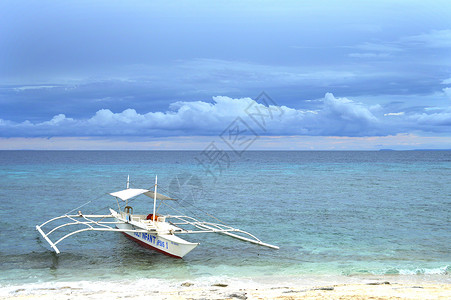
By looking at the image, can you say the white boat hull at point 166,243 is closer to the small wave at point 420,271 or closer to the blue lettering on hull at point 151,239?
the blue lettering on hull at point 151,239

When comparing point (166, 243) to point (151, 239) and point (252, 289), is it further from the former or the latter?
point (252, 289)

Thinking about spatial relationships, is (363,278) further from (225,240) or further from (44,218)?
(44,218)

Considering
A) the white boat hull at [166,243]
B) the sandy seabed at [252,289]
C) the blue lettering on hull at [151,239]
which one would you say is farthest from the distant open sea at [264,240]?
the sandy seabed at [252,289]

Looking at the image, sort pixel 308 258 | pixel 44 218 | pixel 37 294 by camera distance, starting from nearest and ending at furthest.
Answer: pixel 37 294
pixel 308 258
pixel 44 218

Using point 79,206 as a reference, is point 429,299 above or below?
above

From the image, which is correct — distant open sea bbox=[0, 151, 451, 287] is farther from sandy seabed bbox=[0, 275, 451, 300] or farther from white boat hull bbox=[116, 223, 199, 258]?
sandy seabed bbox=[0, 275, 451, 300]

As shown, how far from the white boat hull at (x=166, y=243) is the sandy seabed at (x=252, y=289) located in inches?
89.8

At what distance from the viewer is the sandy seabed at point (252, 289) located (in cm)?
1093

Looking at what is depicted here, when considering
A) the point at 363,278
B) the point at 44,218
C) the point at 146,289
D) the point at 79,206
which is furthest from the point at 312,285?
the point at 79,206

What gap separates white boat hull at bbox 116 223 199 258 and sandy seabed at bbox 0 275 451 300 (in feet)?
7.49

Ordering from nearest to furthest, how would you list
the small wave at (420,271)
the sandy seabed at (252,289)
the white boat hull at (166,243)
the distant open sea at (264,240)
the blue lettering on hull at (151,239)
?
the sandy seabed at (252,289), the small wave at (420,271), the distant open sea at (264,240), the white boat hull at (166,243), the blue lettering on hull at (151,239)

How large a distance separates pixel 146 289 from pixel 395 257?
32.8ft

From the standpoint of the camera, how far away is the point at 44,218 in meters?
26.8

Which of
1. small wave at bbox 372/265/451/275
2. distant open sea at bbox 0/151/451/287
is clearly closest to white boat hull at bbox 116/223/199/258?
distant open sea at bbox 0/151/451/287
